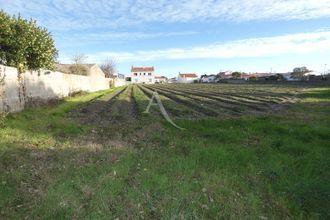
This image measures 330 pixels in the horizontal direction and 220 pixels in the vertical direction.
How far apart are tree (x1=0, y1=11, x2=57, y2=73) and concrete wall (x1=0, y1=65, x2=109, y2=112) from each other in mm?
670

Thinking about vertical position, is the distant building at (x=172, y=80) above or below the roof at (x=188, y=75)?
below

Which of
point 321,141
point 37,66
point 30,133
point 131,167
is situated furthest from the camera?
point 37,66

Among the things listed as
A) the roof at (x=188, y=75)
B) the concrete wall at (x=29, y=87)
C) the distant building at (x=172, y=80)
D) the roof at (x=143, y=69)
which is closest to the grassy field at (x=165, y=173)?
the concrete wall at (x=29, y=87)

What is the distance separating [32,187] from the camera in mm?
6324

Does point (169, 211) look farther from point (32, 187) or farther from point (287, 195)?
point (32, 187)

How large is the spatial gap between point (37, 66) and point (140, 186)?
15.7 metres

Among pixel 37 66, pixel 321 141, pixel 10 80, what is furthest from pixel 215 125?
pixel 37 66

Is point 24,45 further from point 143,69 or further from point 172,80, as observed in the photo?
point 172,80

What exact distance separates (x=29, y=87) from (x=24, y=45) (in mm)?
2233

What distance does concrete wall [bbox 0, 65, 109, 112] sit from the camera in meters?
14.7

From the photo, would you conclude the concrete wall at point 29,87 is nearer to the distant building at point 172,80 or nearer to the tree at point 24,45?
the tree at point 24,45

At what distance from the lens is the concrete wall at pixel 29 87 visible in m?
14.7

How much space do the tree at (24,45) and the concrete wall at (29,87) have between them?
2.20ft

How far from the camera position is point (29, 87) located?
18500mm
